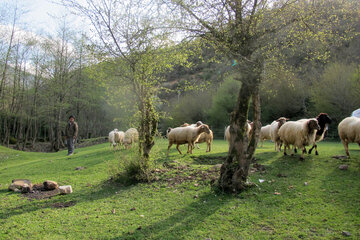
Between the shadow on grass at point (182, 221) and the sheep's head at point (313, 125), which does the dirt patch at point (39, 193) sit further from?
the sheep's head at point (313, 125)

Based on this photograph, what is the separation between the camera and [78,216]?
5.50 meters

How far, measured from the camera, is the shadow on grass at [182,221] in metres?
4.62

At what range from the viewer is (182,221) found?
520 centimetres

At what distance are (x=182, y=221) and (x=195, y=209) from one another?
661 mm

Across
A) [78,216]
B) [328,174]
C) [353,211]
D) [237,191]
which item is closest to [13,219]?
[78,216]

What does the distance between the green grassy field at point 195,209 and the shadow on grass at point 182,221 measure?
0.02 metres

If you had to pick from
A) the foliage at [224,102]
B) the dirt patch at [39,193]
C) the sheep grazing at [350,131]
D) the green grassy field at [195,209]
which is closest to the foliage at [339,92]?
the foliage at [224,102]

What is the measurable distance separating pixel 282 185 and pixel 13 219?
7172 mm

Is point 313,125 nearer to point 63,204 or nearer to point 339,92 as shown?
point 63,204

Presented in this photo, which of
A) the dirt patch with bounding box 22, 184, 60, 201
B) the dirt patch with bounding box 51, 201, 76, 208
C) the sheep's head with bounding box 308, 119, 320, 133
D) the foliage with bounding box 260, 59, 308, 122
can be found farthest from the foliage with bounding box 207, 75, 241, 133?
the dirt patch with bounding box 51, 201, 76, 208

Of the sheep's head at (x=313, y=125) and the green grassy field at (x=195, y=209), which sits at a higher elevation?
the sheep's head at (x=313, y=125)

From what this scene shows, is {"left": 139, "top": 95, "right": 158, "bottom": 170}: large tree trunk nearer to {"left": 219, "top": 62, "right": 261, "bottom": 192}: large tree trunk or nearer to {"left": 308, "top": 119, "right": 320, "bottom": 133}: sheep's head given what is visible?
{"left": 219, "top": 62, "right": 261, "bottom": 192}: large tree trunk

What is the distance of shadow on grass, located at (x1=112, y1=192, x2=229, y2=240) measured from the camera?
4625mm

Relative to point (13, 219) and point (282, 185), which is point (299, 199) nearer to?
point (282, 185)
